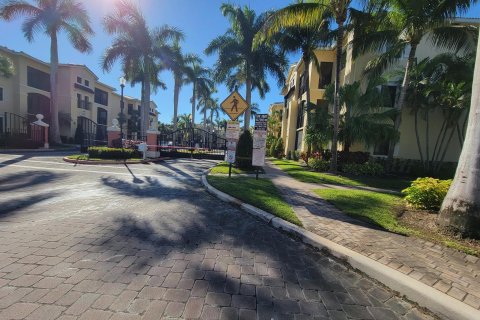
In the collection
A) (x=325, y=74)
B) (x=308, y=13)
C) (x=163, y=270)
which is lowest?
(x=163, y=270)

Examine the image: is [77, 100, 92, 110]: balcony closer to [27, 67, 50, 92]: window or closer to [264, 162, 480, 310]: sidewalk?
[27, 67, 50, 92]: window

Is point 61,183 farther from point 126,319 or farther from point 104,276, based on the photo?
point 126,319

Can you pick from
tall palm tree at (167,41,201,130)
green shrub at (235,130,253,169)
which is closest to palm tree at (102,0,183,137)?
tall palm tree at (167,41,201,130)

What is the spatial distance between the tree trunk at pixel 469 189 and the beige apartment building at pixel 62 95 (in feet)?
68.9

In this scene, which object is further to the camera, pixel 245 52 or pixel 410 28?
pixel 245 52

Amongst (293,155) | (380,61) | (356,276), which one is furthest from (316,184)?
(293,155)

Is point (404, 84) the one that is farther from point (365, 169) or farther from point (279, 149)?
point (279, 149)

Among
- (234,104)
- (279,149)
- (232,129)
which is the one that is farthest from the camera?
(279,149)

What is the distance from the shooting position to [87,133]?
97.8 feet

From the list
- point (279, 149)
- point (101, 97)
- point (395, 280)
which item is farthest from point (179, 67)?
point (395, 280)

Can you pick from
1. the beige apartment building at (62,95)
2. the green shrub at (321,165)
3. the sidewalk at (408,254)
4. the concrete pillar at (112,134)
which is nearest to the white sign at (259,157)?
the sidewalk at (408,254)

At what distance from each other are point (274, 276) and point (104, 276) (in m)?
2.03

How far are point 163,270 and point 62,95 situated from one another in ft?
118

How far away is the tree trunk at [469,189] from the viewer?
4.38m
